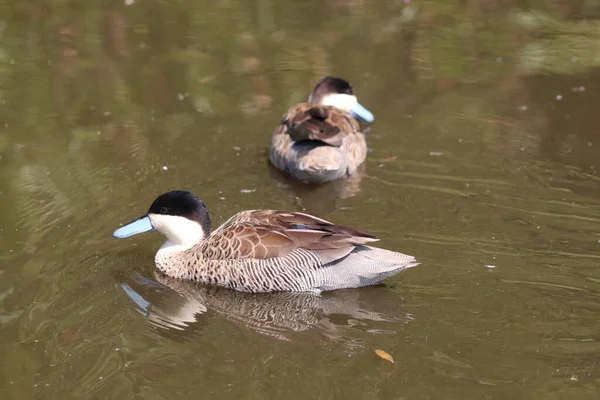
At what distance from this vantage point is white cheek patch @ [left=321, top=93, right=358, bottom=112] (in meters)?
10.5

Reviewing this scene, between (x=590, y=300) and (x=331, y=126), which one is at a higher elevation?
(x=331, y=126)

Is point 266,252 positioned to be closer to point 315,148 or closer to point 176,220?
point 176,220

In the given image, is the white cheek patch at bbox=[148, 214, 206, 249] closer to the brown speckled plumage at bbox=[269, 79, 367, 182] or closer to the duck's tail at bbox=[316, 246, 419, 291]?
the duck's tail at bbox=[316, 246, 419, 291]

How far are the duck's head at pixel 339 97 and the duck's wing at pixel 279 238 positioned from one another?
327 centimetres

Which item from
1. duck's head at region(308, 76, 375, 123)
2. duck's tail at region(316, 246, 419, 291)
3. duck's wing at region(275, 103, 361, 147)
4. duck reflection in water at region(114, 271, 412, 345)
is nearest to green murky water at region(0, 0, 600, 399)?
duck reflection in water at region(114, 271, 412, 345)

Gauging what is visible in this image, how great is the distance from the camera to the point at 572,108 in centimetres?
1085

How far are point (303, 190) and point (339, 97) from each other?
1.74 metres

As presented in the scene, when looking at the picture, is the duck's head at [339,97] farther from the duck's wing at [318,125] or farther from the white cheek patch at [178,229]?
the white cheek patch at [178,229]

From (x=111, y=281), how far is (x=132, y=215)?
111 centimetres

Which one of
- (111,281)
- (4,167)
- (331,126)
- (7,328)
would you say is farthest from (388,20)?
(7,328)

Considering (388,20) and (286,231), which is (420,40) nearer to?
(388,20)

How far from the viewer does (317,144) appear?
9367 millimetres

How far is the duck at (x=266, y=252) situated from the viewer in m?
7.18

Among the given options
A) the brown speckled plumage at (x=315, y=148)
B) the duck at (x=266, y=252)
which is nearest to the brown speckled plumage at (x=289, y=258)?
the duck at (x=266, y=252)
